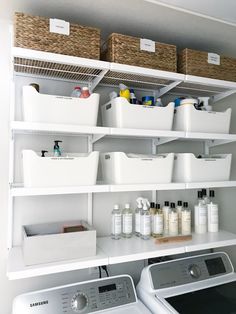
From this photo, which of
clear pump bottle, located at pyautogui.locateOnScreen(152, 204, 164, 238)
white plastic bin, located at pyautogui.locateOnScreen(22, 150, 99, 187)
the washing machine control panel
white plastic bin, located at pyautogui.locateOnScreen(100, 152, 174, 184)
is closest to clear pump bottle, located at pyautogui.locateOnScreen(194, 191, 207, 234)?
the washing machine control panel

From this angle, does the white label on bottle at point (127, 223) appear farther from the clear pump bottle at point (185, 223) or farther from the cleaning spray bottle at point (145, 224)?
the clear pump bottle at point (185, 223)

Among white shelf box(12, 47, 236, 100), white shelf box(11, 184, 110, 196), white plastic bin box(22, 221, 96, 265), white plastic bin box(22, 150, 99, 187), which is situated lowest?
white plastic bin box(22, 221, 96, 265)

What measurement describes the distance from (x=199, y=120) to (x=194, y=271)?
85 centimetres

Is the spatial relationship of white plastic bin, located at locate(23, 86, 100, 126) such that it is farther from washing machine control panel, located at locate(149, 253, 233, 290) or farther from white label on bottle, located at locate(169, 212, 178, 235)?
washing machine control panel, located at locate(149, 253, 233, 290)

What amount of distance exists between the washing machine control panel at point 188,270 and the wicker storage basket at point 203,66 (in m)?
1.07

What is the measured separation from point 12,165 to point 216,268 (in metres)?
1.29

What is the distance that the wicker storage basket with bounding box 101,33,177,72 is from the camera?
127 centimetres

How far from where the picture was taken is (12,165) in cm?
135

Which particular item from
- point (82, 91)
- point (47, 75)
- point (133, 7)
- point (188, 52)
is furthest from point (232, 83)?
point (47, 75)

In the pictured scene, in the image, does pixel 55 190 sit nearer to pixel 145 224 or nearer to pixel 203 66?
pixel 145 224

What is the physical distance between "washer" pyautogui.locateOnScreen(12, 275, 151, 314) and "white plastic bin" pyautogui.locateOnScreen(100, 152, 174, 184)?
1.69 feet

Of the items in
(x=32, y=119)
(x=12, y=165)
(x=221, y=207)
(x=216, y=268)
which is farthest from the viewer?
(x=221, y=207)

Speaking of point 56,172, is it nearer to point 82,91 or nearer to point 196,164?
point 82,91

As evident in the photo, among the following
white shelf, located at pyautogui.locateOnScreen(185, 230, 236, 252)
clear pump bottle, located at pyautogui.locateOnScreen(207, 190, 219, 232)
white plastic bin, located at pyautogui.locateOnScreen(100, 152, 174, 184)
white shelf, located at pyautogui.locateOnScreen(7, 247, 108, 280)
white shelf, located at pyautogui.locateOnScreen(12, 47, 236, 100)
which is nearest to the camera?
white shelf, located at pyautogui.locateOnScreen(7, 247, 108, 280)
